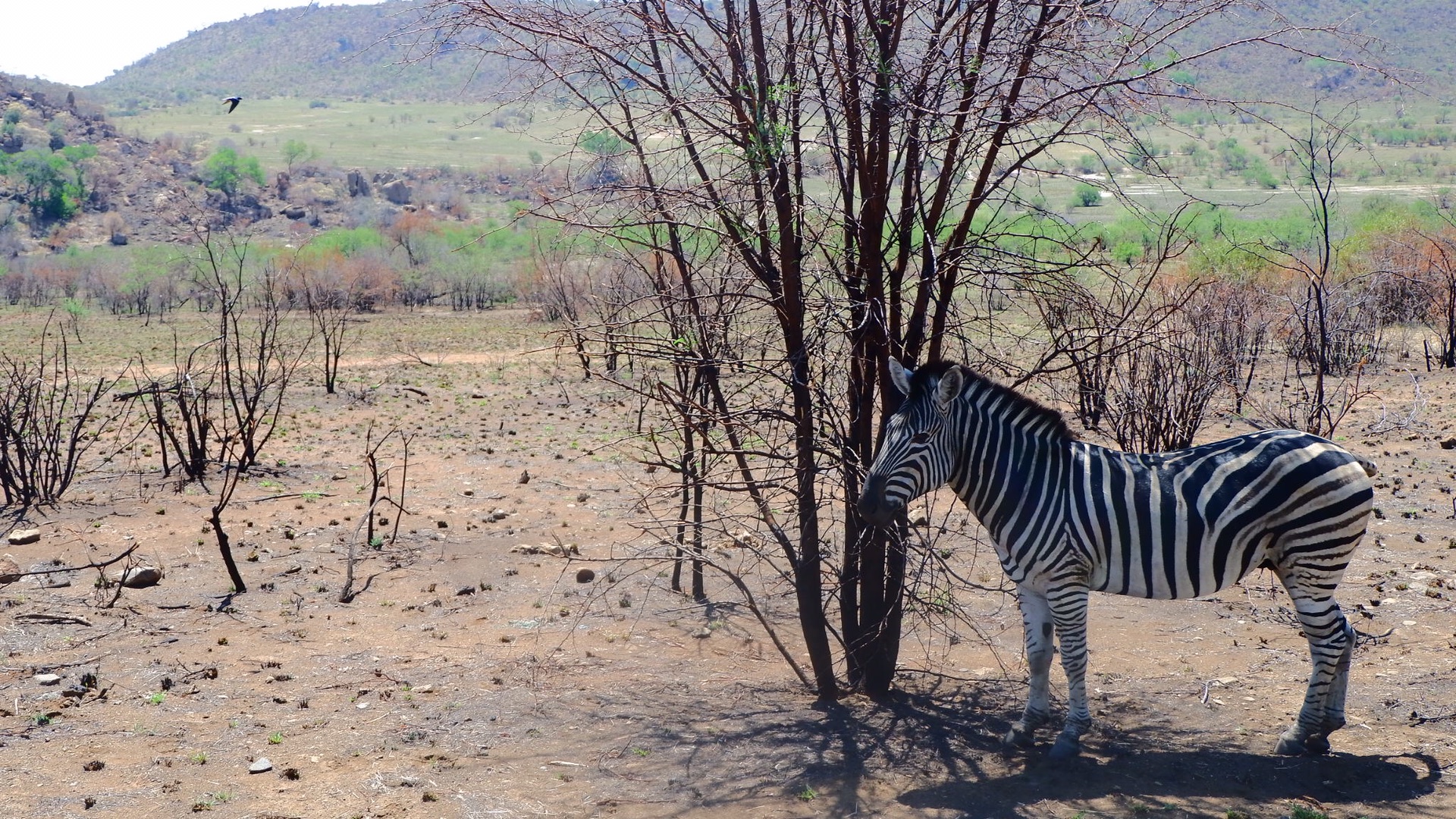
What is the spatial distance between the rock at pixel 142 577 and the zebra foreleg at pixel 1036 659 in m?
6.21

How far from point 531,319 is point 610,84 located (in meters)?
23.5

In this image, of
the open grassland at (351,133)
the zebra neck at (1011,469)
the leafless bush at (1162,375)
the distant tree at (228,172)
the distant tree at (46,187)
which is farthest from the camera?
the open grassland at (351,133)

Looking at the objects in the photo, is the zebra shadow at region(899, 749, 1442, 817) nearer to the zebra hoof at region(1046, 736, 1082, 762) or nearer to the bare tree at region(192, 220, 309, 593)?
the zebra hoof at region(1046, 736, 1082, 762)

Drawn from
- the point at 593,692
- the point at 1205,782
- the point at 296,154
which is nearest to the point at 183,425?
the point at 593,692

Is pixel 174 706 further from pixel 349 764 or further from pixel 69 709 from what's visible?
pixel 349 764

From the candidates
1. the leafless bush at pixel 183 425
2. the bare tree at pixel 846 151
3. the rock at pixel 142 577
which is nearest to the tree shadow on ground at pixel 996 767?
the bare tree at pixel 846 151

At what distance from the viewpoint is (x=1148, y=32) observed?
5.44 metres

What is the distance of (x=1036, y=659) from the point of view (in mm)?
5359

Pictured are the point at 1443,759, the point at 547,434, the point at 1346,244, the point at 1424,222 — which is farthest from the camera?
the point at 1424,222

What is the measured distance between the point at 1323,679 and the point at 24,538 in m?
9.22

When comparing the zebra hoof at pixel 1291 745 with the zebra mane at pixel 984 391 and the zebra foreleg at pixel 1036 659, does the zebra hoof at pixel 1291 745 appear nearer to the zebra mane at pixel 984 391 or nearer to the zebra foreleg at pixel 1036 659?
the zebra foreleg at pixel 1036 659

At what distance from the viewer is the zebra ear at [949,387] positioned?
5.09 metres

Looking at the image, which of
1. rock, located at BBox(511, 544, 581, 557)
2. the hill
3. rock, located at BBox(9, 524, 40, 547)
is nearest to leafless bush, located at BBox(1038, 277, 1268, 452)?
rock, located at BBox(511, 544, 581, 557)

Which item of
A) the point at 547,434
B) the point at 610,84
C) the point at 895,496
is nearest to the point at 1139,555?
Result: the point at 895,496
